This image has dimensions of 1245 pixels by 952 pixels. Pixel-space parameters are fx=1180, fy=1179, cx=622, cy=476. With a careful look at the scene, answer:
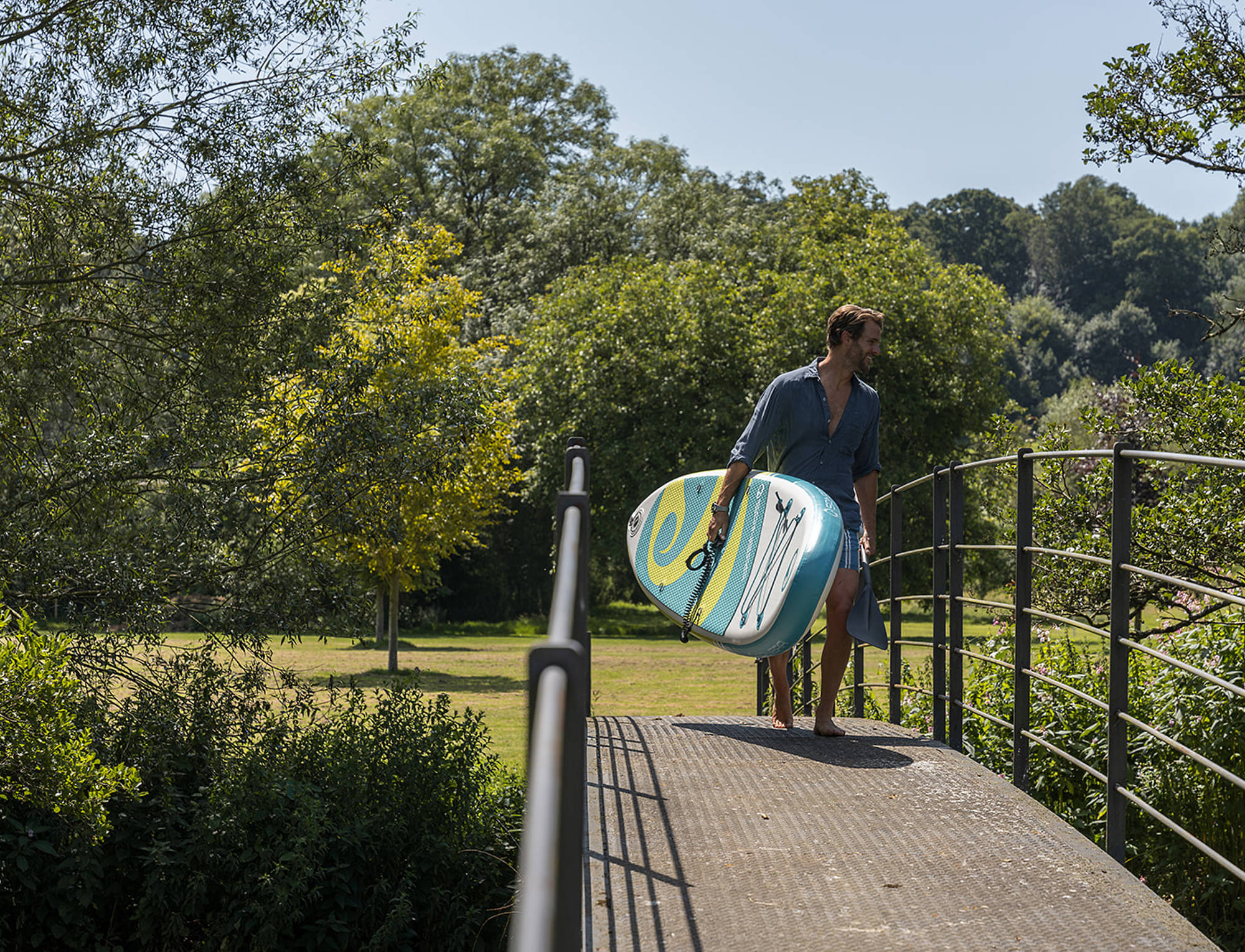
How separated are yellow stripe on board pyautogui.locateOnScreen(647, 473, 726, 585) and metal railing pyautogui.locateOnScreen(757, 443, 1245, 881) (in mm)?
931

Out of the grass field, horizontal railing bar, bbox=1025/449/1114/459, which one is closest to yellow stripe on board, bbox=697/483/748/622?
horizontal railing bar, bbox=1025/449/1114/459

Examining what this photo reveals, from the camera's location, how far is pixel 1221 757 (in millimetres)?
5680

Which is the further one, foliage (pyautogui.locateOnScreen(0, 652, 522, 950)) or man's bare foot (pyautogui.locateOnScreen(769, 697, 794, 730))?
foliage (pyautogui.locateOnScreen(0, 652, 522, 950))

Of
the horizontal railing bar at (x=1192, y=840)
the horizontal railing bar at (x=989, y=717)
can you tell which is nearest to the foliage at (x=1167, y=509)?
the horizontal railing bar at (x=989, y=717)

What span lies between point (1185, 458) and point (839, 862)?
149 centimetres

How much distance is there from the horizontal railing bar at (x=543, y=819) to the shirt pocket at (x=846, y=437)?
3927mm

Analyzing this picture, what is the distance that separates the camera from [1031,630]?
518 centimetres

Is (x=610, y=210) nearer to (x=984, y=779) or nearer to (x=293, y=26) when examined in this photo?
(x=293, y=26)

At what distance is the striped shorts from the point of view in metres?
4.95

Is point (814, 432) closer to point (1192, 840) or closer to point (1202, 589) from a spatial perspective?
point (1202, 589)

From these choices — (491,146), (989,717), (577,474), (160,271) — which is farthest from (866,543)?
(491,146)

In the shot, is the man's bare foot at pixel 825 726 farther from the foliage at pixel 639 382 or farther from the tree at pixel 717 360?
the foliage at pixel 639 382

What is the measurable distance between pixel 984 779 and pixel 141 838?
19.5 ft

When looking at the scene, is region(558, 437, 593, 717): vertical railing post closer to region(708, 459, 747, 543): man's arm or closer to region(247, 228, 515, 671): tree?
region(708, 459, 747, 543): man's arm
